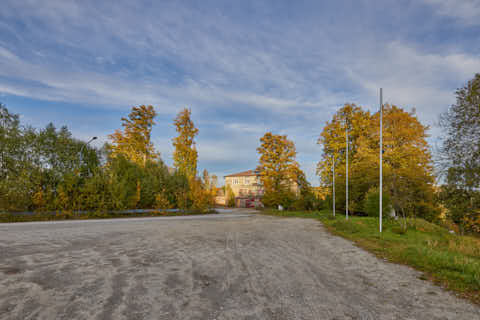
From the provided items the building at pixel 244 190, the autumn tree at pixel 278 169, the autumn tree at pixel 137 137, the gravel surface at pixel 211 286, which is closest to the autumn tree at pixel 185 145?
the autumn tree at pixel 137 137

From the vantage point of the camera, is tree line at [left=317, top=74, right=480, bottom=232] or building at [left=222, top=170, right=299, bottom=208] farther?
building at [left=222, top=170, right=299, bottom=208]

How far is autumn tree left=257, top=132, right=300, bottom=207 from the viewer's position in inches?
1118

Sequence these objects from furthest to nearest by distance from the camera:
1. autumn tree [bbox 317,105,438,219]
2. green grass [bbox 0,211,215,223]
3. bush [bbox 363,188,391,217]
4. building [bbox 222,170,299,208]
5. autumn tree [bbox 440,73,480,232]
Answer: building [bbox 222,170,299,208] < bush [bbox 363,188,391,217] < autumn tree [bbox 317,105,438,219] < green grass [bbox 0,211,215,223] < autumn tree [bbox 440,73,480,232]

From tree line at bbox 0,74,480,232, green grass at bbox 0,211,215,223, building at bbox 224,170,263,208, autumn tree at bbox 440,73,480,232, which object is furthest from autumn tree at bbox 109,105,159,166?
autumn tree at bbox 440,73,480,232

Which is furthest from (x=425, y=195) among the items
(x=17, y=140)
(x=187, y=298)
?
(x=17, y=140)

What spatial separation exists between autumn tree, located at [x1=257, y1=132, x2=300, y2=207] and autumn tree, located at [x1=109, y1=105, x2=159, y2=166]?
591 inches

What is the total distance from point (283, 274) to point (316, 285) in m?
0.79

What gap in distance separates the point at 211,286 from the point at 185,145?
28586 mm

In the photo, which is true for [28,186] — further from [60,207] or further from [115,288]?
[115,288]

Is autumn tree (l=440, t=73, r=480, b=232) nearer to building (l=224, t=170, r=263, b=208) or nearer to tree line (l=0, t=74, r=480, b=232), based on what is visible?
tree line (l=0, t=74, r=480, b=232)

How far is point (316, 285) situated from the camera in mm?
4141

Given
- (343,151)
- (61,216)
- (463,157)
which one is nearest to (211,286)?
(463,157)

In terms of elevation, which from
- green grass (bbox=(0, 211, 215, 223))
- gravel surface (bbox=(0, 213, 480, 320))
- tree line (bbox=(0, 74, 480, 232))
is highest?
tree line (bbox=(0, 74, 480, 232))

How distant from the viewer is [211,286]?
13.2 ft
